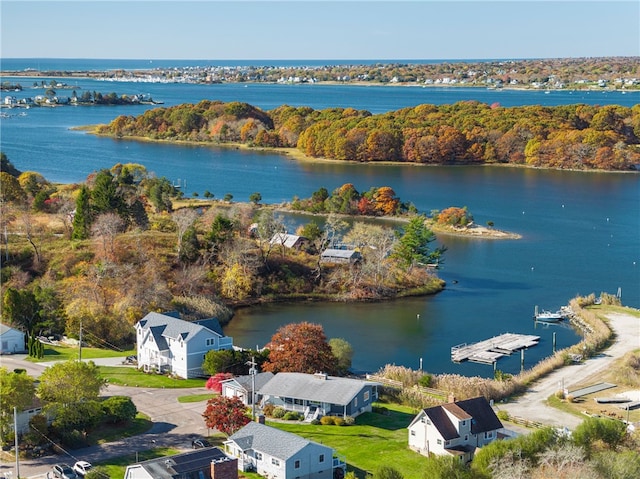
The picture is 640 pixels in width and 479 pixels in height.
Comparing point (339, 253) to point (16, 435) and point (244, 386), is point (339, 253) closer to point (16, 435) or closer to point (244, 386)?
point (244, 386)

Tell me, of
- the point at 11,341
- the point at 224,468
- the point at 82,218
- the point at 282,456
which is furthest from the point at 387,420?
the point at 82,218

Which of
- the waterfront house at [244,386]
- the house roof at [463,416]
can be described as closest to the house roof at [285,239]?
the waterfront house at [244,386]

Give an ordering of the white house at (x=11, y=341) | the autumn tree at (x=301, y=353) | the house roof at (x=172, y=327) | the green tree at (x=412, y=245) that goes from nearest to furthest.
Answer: the autumn tree at (x=301, y=353) → the house roof at (x=172, y=327) → the white house at (x=11, y=341) → the green tree at (x=412, y=245)

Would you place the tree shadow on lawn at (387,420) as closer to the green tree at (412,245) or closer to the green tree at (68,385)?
the green tree at (68,385)

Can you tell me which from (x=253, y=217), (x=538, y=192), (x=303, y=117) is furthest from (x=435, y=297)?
(x=303, y=117)

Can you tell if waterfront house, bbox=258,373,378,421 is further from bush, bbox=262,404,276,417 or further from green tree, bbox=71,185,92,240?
green tree, bbox=71,185,92,240

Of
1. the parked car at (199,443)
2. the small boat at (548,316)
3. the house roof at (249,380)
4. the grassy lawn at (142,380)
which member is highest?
the house roof at (249,380)
